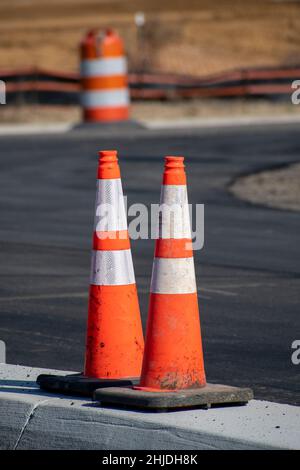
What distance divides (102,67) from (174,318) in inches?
738

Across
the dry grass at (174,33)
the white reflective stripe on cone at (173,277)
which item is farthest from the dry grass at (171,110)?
the white reflective stripe on cone at (173,277)

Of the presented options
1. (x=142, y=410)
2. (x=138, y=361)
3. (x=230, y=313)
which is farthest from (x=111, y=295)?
(x=230, y=313)

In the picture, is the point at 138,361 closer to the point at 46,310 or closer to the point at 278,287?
the point at 46,310

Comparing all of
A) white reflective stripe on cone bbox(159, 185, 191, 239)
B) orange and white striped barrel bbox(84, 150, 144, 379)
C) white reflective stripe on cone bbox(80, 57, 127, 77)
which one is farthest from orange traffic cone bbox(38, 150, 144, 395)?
white reflective stripe on cone bbox(80, 57, 127, 77)

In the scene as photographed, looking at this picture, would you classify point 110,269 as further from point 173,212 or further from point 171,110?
point 171,110

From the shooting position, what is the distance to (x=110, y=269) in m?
6.07

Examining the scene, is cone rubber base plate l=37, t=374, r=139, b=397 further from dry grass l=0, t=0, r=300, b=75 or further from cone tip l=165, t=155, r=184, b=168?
dry grass l=0, t=0, r=300, b=75

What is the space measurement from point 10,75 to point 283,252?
19.3 meters

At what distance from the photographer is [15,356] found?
24.1ft

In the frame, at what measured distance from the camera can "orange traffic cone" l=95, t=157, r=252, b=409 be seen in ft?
18.4

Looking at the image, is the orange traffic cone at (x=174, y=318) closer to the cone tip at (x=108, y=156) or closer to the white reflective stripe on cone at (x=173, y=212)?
the white reflective stripe on cone at (x=173, y=212)

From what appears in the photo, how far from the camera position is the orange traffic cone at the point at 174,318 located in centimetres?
561

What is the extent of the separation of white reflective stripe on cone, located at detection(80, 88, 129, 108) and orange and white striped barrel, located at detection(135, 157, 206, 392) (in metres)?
18.5

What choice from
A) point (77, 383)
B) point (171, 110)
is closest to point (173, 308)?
point (77, 383)
